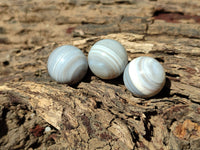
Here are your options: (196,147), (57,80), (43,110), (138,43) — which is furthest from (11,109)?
(196,147)

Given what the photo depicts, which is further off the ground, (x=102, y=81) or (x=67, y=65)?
(x=67, y=65)

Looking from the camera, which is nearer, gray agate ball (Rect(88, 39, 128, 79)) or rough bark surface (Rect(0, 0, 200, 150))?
rough bark surface (Rect(0, 0, 200, 150))

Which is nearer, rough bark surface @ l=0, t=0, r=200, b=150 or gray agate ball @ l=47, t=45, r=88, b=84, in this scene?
rough bark surface @ l=0, t=0, r=200, b=150

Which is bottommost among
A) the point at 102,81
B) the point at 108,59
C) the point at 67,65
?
the point at 102,81

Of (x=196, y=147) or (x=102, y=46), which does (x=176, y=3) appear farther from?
(x=196, y=147)

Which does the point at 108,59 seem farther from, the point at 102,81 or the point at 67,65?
the point at 67,65

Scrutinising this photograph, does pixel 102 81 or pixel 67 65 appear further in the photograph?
pixel 102 81

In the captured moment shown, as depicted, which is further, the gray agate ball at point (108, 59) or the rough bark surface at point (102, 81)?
the gray agate ball at point (108, 59)

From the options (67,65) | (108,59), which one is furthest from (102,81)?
(67,65)
